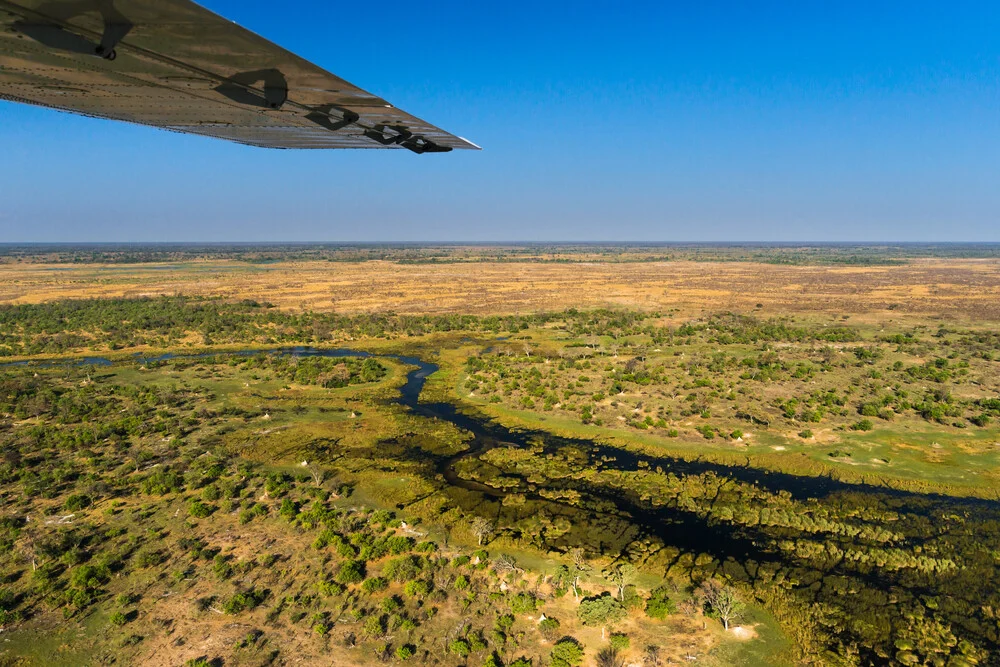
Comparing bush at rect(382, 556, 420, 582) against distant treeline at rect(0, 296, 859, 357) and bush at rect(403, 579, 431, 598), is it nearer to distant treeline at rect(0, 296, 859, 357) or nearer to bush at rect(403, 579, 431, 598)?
bush at rect(403, 579, 431, 598)

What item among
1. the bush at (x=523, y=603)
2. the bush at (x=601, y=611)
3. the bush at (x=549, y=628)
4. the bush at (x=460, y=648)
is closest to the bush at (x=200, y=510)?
the bush at (x=460, y=648)

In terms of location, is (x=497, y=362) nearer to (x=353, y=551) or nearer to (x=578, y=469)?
(x=578, y=469)

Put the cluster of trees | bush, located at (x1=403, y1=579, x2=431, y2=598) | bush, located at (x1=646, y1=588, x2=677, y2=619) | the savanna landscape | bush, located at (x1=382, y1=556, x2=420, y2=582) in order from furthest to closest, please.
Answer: the cluster of trees < bush, located at (x1=382, y1=556, x2=420, y2=582) < bush, located at (x1=403, y1=579, x2=431, y2=598) < bush, located at (x1=646, y1=588, x2=677, y2=619) < the savanna landscape

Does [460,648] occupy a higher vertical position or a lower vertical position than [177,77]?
lower

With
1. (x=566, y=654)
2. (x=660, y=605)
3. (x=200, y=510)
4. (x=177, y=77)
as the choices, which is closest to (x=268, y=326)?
(x=200, y=510)

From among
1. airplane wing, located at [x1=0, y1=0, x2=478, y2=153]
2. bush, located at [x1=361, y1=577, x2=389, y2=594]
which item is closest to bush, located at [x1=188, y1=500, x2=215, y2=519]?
bush, located at [x1=361, y1=577, x2=389, y2=594]

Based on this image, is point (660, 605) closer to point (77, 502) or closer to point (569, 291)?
point (77, 502)
